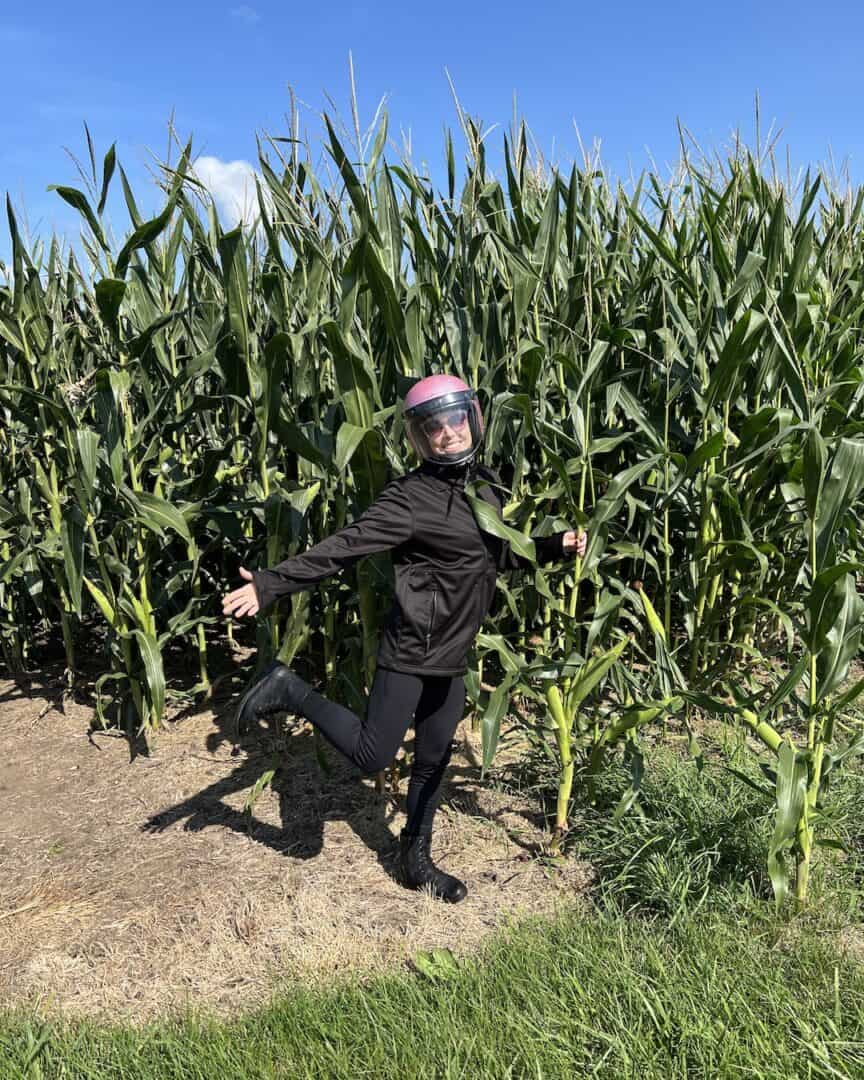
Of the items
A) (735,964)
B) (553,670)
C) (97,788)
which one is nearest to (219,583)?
(97,788)

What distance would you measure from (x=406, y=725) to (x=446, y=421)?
40.2 inches

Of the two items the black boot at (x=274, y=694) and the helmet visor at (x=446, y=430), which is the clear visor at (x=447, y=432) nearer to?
the helmet visor at (x=446, y=430)

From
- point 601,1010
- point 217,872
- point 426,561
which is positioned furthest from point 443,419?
point 217,872

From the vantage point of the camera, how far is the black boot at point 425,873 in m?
3.05

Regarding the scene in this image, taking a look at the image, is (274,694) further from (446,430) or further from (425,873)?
(446,430)

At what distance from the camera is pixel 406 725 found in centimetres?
299

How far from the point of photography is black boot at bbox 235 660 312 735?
295 cm

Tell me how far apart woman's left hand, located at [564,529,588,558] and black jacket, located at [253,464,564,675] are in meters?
0.28

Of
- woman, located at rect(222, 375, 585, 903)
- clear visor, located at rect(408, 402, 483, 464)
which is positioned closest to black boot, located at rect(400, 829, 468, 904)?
woman, located at rect(222, 375, 585, 903)

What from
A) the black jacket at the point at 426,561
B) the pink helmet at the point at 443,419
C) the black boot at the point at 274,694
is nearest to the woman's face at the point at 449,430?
the pink helmet at the point at 443,419

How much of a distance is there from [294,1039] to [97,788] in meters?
1.93

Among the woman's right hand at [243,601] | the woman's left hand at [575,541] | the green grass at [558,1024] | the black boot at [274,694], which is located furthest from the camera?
the woman's left hand at [575,541]

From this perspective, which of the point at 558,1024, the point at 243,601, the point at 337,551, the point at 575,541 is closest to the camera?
the point at 558,1024

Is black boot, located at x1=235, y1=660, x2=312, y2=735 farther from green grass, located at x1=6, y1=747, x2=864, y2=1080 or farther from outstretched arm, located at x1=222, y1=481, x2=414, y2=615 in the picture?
green grass, located at x1=6, y1=747, x2=864, y2=1080
